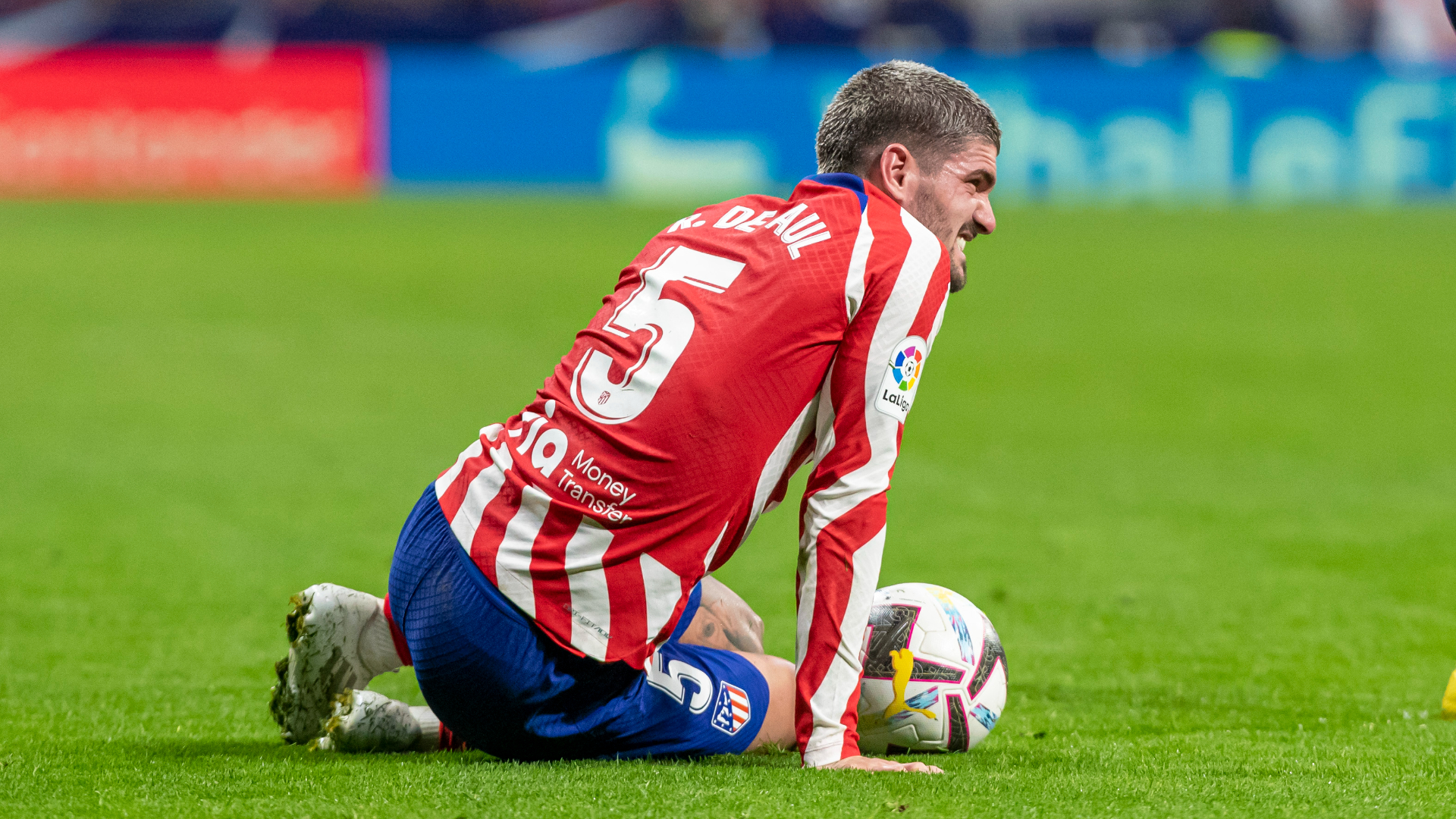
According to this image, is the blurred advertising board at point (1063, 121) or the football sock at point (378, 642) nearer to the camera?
the football sock at point (378, 642)

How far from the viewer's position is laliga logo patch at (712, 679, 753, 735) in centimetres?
370

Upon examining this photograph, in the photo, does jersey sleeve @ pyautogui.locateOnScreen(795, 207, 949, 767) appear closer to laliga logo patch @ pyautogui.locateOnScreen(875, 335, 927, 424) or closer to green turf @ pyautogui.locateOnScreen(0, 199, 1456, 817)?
laliga logo patch @ pyautogui.locateOnScreen(875, 335, 927, 424)

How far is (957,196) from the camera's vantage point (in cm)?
352

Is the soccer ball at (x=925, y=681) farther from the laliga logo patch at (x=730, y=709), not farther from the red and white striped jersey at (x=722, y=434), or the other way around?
the red and white striped jersey at (x=722, y=434)

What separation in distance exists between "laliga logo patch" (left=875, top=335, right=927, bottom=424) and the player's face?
Result: 21 cm

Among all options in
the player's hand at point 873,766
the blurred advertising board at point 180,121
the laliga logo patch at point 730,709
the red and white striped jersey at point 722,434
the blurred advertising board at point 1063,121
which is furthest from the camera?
the blurred advertising board at point 180,121

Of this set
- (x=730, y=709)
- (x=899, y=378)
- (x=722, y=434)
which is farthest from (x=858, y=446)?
(x=730, y=709)

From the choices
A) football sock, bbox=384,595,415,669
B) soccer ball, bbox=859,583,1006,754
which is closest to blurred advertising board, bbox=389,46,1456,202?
soccer ball, bbox=859,583,1006,754

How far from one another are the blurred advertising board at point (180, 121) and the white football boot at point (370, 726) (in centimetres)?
2009

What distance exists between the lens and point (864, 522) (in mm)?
3393

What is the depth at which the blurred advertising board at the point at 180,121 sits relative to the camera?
22.7m

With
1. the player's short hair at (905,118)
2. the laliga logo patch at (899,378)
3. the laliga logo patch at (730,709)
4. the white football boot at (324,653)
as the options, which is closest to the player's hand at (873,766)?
the laliga logo patch at (730,709)

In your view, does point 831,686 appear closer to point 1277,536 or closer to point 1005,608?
point 1005,608

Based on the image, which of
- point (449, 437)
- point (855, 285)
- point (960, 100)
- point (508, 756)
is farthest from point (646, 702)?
point (449, 437)
